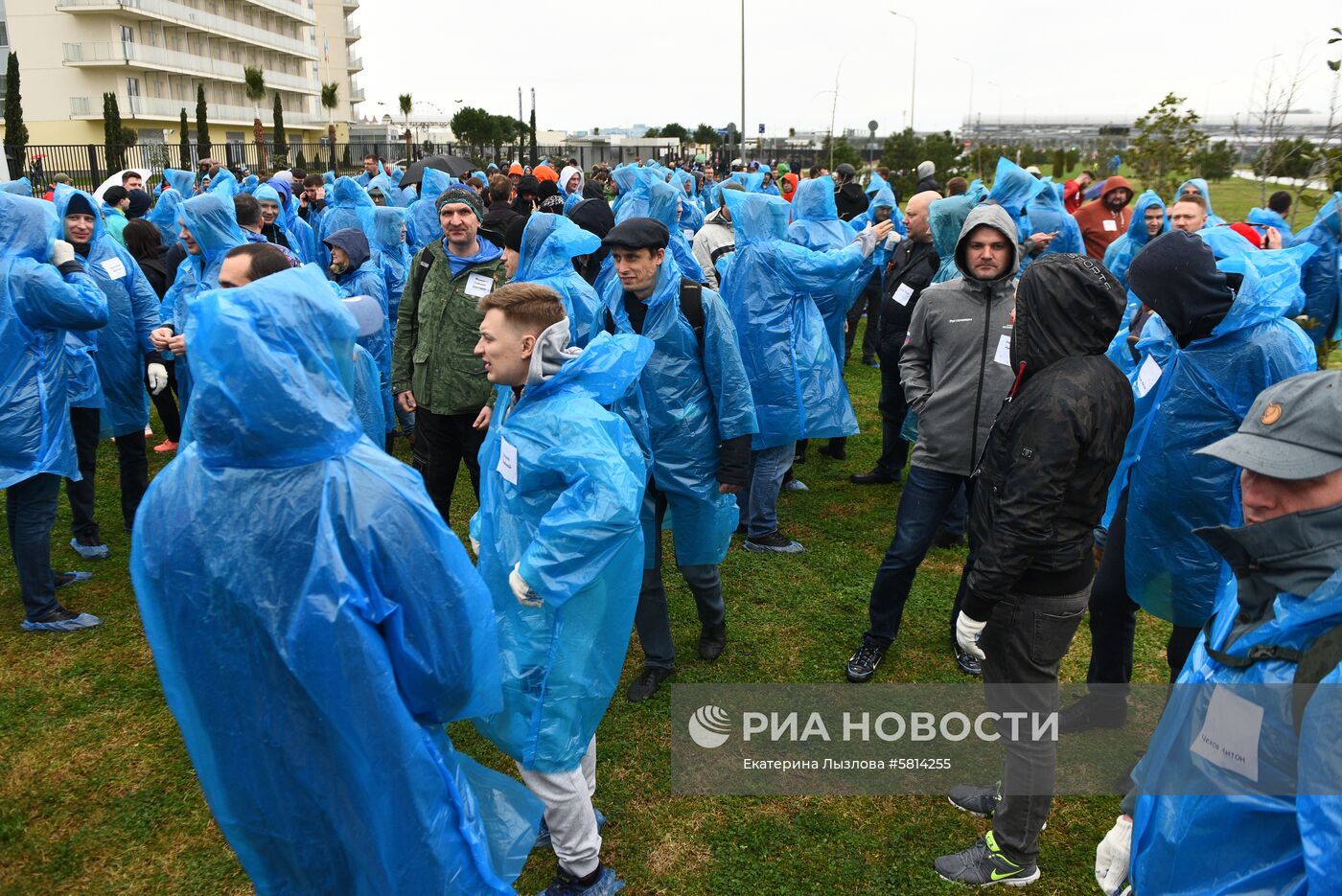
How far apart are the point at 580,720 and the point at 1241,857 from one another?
162cm

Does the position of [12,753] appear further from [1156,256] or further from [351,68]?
[351,68]

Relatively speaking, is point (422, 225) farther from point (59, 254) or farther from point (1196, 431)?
point (1196, 431)

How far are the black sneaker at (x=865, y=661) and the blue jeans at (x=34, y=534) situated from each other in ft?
13.2

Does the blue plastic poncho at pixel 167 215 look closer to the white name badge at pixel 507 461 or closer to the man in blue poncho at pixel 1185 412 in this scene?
the white name badge at pixel 507 461

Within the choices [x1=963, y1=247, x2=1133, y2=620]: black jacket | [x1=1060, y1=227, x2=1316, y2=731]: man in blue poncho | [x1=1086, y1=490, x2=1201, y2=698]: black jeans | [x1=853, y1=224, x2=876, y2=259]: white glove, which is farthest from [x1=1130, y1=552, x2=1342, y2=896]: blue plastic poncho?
[x1=853, y1=224, x2=876, y2=259]: white glove

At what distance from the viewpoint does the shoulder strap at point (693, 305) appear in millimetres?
3994

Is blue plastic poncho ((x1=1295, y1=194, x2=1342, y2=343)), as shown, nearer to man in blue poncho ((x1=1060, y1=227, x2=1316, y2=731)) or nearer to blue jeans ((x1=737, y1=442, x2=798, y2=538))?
man in blue poncho ((x1=1060, y1=227, x2=1316, y2=731))

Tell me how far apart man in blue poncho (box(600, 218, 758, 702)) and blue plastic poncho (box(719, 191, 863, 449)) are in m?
1.61

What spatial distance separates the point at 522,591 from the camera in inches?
98.2

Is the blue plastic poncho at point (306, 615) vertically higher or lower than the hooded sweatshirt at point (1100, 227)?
lower

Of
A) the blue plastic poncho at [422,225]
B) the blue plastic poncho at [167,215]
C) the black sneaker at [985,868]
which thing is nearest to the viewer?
the black sneaker at [985,868]

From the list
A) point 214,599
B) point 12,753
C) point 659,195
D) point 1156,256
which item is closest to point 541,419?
point 214,599

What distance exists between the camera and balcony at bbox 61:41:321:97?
49.2 meters

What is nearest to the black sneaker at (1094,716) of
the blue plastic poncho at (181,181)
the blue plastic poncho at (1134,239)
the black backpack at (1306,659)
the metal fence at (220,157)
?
the black backpack at (1306,659)
